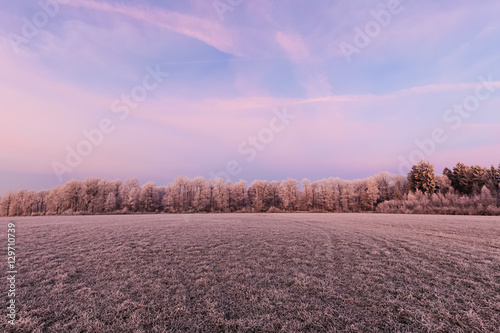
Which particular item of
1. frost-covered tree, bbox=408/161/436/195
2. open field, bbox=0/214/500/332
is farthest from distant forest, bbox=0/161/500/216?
open field, bbox=0/214/500/332

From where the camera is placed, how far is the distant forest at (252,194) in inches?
2285

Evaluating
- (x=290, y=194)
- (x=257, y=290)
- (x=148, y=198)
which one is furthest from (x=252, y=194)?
(x=257, y=290)

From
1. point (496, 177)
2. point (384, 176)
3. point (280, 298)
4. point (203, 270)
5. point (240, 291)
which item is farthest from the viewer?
point (384, 176)

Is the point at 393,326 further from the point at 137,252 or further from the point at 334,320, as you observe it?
the point at 137,252

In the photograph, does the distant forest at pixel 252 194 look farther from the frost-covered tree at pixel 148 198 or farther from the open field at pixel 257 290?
the open field at pixel 257 290

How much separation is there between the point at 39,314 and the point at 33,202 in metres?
93.7

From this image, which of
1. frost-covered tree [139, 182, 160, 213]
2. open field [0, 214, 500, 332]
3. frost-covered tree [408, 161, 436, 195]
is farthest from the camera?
frost-covered tree [139, 182, 160, 213]

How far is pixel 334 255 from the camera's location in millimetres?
8898

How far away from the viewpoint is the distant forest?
58031mm

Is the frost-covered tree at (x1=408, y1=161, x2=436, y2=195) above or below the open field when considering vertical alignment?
above

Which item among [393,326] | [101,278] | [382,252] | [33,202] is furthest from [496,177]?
[33,202]

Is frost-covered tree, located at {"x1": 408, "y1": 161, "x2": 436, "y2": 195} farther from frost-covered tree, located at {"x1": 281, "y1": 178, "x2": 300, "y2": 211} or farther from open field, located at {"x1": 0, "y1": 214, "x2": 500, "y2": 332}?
open field, located at {"x1": 0, "y1": 214, "x2": 500, "y2": 332}

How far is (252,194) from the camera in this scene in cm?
7744

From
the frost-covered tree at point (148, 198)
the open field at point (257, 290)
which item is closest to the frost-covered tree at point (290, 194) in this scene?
the frost-covered tree at point (148, 198)
